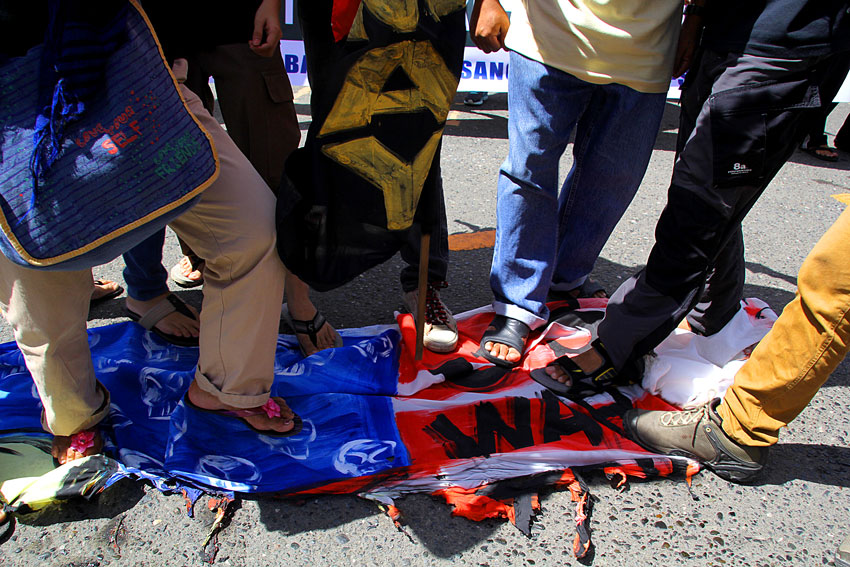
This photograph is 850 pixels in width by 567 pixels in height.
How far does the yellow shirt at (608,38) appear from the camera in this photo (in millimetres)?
1841

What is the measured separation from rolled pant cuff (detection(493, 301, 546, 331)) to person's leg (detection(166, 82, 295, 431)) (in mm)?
979

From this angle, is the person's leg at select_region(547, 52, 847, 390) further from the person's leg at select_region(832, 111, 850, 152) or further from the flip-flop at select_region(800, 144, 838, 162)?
the person's leg at select_region(832, 111, 850, 152)

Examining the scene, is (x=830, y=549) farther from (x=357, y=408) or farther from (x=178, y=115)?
(x=178, y=115)

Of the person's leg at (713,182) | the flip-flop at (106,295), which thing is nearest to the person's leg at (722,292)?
the person's leg at (713,182)

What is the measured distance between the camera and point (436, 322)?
231 centimetres

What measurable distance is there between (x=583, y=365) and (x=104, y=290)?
1.95m

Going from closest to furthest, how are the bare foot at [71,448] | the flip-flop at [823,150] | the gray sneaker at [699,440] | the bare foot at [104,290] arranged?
the bare foot at [71,448] < the gray sneaker at [699,440] < the bare foot at [104,290] < the flip-flop at [823,150]

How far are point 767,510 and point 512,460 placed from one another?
73 centimetres

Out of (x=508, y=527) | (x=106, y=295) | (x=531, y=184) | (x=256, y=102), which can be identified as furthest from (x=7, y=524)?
(x=531, y=184)

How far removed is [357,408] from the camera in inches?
75.2

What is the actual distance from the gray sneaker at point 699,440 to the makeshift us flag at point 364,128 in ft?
3.19

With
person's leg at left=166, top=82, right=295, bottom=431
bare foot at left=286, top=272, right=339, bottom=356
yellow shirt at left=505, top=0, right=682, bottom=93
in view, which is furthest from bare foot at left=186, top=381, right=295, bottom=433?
yellow shirt at left=505, top=0, right=682, bottom=93

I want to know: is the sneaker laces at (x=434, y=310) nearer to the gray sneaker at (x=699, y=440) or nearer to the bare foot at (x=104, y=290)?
the gray sneaker at (x=699, y=440)

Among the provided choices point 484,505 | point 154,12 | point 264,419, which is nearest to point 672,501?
point 484,505
